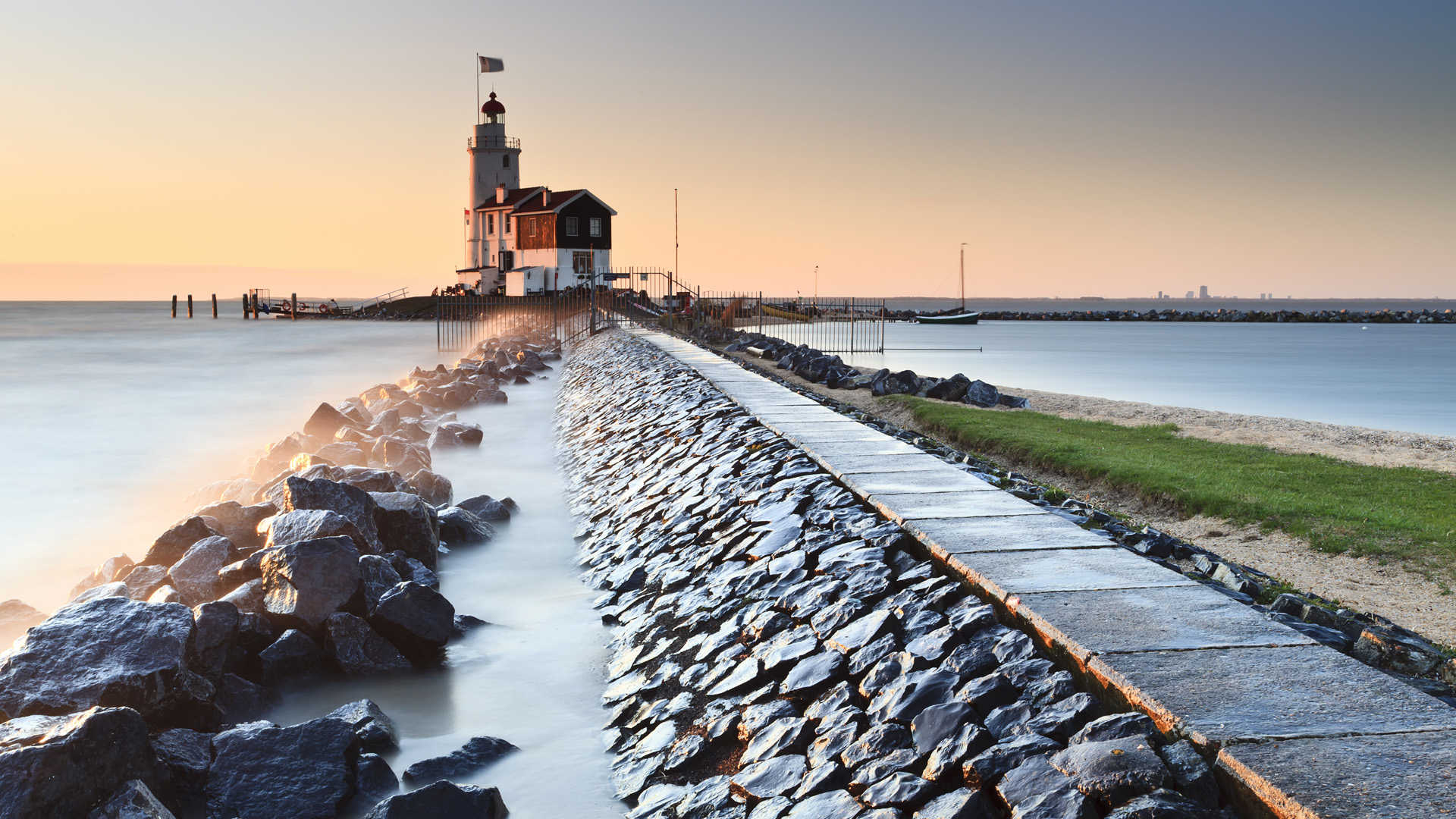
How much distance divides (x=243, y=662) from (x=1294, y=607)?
5476 millimetres

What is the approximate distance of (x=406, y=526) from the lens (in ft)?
24.1

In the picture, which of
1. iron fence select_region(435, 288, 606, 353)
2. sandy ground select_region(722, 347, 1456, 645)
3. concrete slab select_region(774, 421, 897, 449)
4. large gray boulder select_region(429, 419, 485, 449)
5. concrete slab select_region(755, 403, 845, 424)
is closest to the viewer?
sandy ground select_region(722, 347, 1456, 645)

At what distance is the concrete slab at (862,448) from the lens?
7.13 m

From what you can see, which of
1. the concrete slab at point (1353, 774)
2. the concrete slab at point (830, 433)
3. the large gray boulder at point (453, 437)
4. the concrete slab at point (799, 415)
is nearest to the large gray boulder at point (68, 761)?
the concrete slab at point (1353, 774)

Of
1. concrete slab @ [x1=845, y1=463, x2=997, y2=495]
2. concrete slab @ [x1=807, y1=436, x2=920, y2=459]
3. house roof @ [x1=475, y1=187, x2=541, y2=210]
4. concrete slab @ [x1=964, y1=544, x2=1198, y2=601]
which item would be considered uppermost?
house roof @ [x1=475, y1=187, x2=541, y2=210]

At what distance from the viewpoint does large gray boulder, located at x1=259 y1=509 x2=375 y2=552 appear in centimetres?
629

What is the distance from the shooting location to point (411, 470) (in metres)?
10.7

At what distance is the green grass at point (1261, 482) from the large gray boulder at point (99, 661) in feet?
25.4

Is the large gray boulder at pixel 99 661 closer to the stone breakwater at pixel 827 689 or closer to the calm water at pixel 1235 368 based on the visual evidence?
the stone breakwater at pixel 827 689

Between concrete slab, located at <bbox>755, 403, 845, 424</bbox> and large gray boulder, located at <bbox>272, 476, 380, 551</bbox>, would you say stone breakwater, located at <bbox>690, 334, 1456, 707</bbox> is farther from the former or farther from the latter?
large gray boulder, located at <bbox>272, 476, 380, 551</bbox>

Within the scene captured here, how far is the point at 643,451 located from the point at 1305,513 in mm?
6108

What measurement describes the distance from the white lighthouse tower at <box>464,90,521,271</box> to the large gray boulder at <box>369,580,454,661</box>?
2432 inches

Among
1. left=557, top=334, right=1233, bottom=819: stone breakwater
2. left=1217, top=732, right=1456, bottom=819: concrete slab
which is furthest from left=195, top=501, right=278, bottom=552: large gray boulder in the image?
left=1217, top=732, right=1456, bottom=819: concrete slab

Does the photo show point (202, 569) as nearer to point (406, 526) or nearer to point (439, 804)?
point (406, 526)
